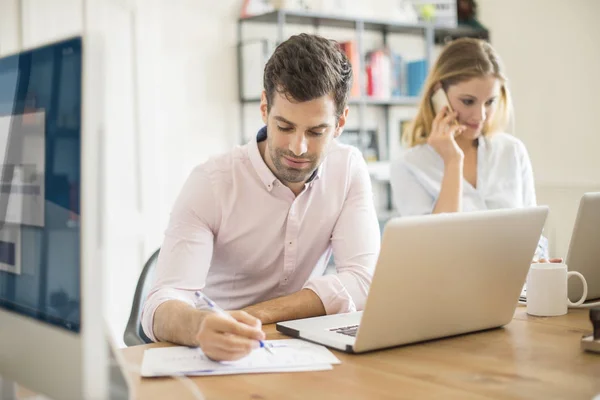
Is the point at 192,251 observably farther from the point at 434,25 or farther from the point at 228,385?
the point at 434,25

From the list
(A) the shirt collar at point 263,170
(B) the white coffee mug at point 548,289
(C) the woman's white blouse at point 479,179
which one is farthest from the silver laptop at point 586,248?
(C) the woman's white blouse at point 479,179

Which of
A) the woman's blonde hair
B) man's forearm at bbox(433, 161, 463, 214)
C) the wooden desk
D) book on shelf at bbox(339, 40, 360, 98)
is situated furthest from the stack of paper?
book on shelf at bbox(339, 40, 360, 98)

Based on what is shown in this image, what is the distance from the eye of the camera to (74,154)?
2.65 feet

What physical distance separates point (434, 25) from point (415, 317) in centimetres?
353

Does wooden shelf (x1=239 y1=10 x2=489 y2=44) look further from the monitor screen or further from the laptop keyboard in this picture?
the monitor screen

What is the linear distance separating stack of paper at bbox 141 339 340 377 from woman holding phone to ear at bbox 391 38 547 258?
133 cm

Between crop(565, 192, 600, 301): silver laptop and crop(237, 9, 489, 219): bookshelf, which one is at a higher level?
crop(237, 9, 489, 219): bookshelf

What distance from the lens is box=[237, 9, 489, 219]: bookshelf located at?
3.92 m

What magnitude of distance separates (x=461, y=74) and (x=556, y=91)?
2.05 metres

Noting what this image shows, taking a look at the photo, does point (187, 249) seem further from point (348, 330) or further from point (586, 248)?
point (586, 248)

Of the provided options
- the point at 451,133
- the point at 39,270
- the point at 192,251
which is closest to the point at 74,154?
Answer: the point at 39,270

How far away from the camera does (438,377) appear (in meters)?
1.15

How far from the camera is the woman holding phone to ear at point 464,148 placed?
2.56 meters

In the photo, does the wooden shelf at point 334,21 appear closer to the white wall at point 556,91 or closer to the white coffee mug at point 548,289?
the white wall at point 556,91
